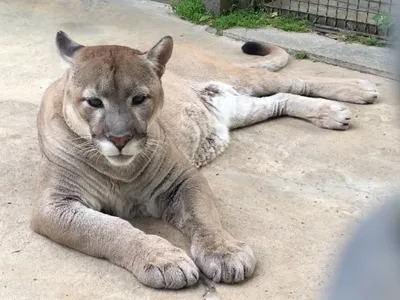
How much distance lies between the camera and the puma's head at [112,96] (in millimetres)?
2109

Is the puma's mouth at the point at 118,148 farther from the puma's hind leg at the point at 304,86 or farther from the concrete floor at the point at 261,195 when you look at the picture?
the puma's hind leg at the point at 304,86

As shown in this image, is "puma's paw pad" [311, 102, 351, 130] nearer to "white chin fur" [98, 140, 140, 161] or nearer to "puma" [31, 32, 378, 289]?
"puma" [31, 32, 378, 289]

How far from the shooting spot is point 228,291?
1997 millimetres

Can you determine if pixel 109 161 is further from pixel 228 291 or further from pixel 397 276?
pixel 397 276

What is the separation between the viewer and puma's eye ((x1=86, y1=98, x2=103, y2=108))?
2.18 metres

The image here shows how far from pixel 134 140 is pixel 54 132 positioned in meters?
0.43

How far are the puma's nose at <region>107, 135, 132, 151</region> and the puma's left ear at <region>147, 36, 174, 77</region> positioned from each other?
0.41m

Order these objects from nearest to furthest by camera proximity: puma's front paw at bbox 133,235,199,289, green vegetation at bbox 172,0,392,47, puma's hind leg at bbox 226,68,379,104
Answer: puma's front paw at bbox 133,235,199,289
puma's hind leg at bbox 226,68,379,104
green vegetation at bbox 172,0,392,47

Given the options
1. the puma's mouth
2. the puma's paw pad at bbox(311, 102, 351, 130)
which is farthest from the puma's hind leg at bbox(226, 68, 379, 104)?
the puma's mouth

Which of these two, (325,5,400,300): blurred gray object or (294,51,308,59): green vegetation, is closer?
(325,5,400,300): blurred gray object

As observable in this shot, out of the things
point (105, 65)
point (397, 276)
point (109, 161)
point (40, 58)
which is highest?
point (397, 276)

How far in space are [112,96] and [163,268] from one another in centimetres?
61

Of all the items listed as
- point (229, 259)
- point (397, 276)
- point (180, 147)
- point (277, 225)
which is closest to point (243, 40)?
point (180, 147)

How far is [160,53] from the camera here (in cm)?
240
